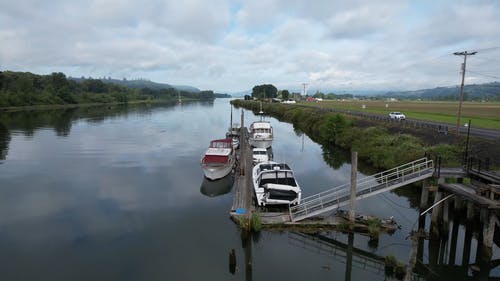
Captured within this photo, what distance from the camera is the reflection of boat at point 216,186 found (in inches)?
1101

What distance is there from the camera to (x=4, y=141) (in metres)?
52.0

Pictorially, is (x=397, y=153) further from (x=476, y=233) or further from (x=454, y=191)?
(x=454, y=191)

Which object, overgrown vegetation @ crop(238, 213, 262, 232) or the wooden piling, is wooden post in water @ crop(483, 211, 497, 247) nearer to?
the wooden piling

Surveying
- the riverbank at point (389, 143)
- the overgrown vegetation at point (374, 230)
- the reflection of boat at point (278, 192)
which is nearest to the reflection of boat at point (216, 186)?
the reflection of boat at point (278, 192)

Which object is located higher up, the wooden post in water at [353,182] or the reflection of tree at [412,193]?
the wooden post in water at [353,182]

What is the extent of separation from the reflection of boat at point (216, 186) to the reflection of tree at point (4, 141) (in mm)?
28880

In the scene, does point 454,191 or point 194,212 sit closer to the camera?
point 454,191

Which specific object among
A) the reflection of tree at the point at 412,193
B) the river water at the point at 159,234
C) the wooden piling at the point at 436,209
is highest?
the wooden piling at the point at 436,209

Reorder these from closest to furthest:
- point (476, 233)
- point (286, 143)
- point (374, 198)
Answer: point (476, 233) < point (374, 198) < point (286, 143)

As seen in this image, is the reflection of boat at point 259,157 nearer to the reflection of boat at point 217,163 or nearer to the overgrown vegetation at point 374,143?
the reflection of boat at point 217,163

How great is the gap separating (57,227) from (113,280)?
819 cm

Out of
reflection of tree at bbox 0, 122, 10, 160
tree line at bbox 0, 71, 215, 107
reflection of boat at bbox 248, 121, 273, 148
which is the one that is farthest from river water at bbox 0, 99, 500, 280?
tree line at bbox 0, 71, 215, 107

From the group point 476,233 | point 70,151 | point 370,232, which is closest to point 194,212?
point 370,232

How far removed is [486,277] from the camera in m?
15.6
